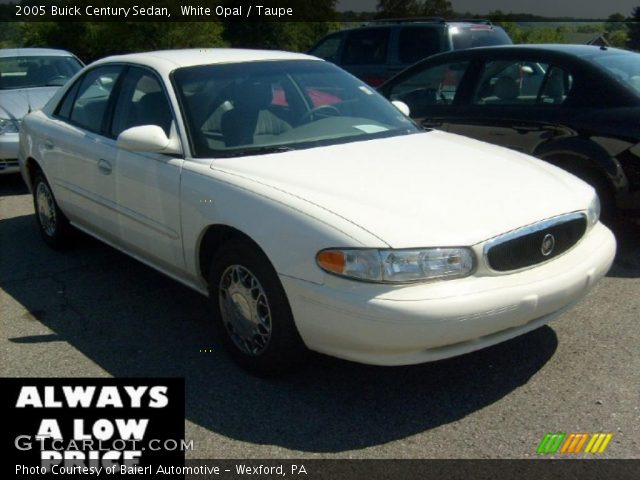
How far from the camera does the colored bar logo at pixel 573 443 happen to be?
10.4 ft

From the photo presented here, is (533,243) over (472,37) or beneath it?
beneath

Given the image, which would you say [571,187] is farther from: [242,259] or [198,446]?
[198,446]

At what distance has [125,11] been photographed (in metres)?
24.1

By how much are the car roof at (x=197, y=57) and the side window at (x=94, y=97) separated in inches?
5.6

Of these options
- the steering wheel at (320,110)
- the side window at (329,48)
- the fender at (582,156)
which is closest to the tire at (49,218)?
the steering wheel at (320,110)

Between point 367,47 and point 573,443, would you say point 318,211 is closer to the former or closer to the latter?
point 573,443

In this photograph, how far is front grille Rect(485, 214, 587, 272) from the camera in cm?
340

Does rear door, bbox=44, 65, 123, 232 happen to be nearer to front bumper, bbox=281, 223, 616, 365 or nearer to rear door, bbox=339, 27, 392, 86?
front bumper, bbox=281, 223, 616, 365

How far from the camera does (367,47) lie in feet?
38.8

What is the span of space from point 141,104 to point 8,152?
4.15 metres

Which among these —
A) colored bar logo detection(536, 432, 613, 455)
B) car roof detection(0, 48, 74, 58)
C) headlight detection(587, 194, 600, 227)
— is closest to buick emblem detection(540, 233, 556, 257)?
headlight detection(587, 194, 600, 227)

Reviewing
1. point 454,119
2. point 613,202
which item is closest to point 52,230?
point 454,119

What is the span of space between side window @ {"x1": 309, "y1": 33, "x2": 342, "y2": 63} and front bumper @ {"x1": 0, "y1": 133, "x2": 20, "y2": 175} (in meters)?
5.55

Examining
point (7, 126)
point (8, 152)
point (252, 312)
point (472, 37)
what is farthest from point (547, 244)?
point (472, 37)
